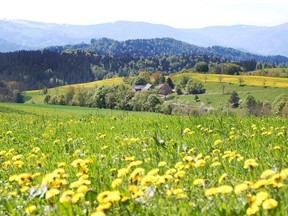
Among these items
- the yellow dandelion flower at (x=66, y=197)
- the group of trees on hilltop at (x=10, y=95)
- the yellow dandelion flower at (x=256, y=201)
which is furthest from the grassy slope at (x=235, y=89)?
the yellow dandelion flower at (x=256, y=201)

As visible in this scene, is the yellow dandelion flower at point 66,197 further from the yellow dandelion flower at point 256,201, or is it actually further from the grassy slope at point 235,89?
the grassy slope at point 235,89

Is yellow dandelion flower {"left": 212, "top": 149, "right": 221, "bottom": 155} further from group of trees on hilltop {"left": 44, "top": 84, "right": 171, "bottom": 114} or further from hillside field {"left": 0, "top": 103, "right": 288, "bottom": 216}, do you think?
group of trees on hilltop {"left": 44, "top": 84, "right": 171, "bottom": 114}

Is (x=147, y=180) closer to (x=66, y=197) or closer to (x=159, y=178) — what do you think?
(x=159, y=178)

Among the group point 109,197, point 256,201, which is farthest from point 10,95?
point 256,201

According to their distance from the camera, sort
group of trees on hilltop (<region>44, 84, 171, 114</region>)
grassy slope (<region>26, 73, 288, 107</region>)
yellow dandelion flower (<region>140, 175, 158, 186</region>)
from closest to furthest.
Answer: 1. yellow dandelion flower (<region>140, 175, 158, 186</region>)
2. group of trees on hilltop (<region>44, 84, 171, 114</region>)
3. grassy slope (<region>26, 73, 288, 107</region>)

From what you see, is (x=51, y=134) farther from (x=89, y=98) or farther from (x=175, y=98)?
(x=175, y=98)

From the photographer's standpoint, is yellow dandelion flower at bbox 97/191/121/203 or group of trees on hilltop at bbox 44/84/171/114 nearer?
yellow dandelion flower at bbox 97/191/121/203

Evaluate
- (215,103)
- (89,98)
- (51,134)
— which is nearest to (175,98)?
(215,103)

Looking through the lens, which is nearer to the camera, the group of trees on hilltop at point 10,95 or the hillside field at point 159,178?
the hillside field at point 159,178

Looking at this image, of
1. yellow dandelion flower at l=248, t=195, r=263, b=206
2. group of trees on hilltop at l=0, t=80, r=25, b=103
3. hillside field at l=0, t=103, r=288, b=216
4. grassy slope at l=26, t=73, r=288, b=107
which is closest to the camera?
yellow dandelion flower at l=248, t=195, r=263, b=206

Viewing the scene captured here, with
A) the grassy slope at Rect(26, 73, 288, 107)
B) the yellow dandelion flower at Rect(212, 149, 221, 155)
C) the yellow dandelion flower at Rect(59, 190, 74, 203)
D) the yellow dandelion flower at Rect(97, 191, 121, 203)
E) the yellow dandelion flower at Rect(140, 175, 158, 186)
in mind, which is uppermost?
the yellow dandelion flower at Rect(97, 191, 121, 203)

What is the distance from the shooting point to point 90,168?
497 centimetres

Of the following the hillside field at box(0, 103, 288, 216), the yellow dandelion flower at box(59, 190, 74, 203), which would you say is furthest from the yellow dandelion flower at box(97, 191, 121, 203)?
the yellow dandelion flower at box(59, 190, 74, 203)

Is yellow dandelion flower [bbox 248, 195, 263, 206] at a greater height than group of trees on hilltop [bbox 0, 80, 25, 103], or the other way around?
yellow dandelion flower [bbox 248, 195, 263, 206]
